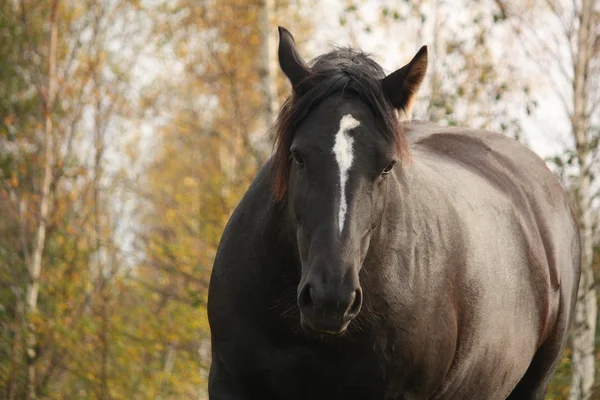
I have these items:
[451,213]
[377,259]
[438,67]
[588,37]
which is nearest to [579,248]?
[451,213]

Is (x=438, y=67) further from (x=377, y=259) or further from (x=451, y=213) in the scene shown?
(x=377, y=259)

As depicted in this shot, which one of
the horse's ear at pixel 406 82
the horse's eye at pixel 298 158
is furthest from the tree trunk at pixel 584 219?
the horse's eye at pixel 298 158

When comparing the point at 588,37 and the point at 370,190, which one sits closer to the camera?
the point at 370,190

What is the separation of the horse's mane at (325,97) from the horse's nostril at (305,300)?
0.76m

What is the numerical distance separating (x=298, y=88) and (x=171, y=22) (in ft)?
50.3

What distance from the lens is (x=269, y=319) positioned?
13.8 ft

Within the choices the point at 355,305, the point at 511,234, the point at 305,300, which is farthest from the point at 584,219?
the point at 305,300

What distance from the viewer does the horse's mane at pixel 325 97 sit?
3.97 m

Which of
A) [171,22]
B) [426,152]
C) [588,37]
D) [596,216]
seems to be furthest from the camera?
[171,22]

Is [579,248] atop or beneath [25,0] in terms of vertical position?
beneath

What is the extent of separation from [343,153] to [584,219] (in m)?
7.17

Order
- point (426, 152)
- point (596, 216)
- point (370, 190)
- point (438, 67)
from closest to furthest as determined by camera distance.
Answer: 1. point (370, 190)
2. point (426, 152)
3. point (596, 216)
4. point (438, 67)

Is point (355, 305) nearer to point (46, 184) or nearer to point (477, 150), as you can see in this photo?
point (477, 150)

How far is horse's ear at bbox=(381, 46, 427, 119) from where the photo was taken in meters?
4.14
